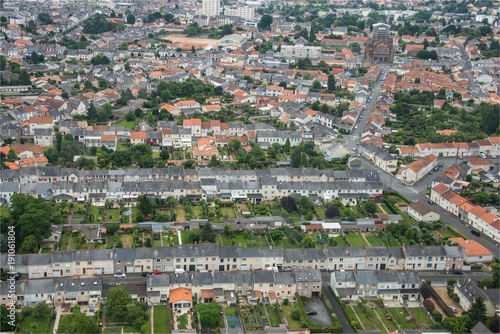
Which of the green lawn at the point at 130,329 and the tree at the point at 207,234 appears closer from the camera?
the green lawn at the point at 130,329

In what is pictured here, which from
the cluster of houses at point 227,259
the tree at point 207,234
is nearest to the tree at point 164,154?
the tree at point 207,234

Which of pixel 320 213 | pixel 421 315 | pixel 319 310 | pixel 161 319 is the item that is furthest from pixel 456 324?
pixel 161 319

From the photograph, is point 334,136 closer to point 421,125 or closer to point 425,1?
point 421,125

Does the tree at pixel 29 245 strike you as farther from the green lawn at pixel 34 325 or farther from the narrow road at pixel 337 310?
the narrow road at pixel 337 310

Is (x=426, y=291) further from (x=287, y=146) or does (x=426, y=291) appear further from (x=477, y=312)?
(x=287, y=146)

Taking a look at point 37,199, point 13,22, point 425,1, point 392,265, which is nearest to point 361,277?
point 392,265

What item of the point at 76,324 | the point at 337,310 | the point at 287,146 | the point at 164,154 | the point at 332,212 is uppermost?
the point at 164,154
